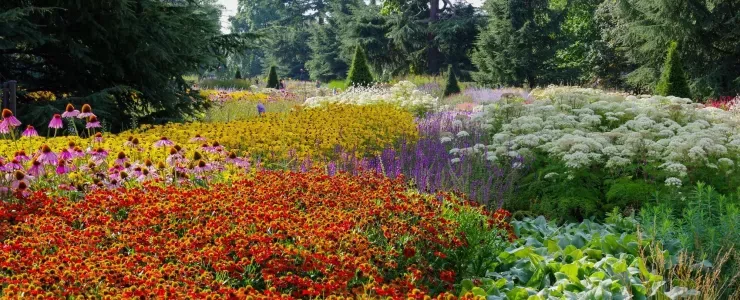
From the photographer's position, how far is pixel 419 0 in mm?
28297

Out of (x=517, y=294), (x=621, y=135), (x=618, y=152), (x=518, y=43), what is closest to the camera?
(x=517, y=294)

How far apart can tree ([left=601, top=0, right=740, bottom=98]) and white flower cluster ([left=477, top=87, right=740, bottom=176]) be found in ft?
31.0

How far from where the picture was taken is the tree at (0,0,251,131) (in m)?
8.88

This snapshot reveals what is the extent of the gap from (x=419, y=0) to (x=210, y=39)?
1892cm

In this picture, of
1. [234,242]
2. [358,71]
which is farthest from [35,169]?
[358,71]

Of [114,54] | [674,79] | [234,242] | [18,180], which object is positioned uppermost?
[114,54]

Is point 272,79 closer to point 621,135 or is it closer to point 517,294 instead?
point 621,135

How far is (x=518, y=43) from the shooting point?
74.0 feet

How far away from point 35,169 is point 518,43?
19.9m

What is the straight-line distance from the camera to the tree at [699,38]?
17281 mm

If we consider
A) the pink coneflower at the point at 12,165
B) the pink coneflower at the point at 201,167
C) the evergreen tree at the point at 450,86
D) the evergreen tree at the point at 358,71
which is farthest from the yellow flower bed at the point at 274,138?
the evergreen tree at the point at 358,71

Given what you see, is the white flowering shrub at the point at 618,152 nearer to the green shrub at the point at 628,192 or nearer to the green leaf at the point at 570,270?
the green shrub at the point at 628,192

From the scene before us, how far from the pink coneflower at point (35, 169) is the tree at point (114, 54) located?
427 cm

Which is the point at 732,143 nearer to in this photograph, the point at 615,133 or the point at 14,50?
the point at 615,133
